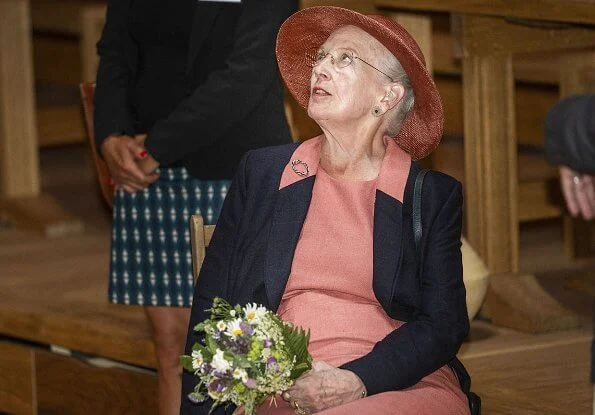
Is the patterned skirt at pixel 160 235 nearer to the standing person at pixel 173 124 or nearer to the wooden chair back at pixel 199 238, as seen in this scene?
the standing person at pixel 173 124

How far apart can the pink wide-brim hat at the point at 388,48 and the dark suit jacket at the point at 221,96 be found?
38cm

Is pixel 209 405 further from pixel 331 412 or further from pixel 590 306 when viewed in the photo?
pixel 590 306

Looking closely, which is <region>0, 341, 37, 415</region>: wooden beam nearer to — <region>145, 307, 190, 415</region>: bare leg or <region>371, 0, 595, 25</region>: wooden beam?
<region>145, 307, 190, 415</region>: bare leg

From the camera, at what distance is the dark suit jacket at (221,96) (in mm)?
3676

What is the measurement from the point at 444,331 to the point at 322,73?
575 mm

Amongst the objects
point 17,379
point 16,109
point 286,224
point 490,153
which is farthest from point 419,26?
point 16,109

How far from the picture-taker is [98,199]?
23.9ft

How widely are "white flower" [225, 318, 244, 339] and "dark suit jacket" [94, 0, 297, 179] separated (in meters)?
1.00

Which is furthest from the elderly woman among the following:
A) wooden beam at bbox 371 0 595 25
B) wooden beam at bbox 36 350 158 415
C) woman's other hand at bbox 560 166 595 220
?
wooden beam at bbox 36 350 158 415

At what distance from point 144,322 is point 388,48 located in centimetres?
198

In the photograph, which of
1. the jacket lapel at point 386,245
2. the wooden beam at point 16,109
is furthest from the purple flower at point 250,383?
the wooden beam at point 16,109

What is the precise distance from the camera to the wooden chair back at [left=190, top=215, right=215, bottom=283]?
11.1 ft

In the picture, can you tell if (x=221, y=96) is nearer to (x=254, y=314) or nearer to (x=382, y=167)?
(x=382, y=167)

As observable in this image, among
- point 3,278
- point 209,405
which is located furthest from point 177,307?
point 3,278
